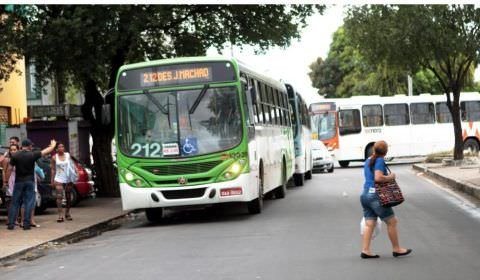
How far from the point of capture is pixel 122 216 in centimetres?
1827

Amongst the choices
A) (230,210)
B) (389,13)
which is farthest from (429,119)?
(230,210)

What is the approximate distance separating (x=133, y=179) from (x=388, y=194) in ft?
22.1

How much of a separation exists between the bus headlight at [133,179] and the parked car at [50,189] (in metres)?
3.20

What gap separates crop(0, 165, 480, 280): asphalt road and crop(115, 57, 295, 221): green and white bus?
27.6 inches

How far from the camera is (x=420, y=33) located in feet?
94.2

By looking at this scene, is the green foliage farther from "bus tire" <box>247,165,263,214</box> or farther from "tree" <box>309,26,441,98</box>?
"bus tire" <box>247,165,263,214</box>

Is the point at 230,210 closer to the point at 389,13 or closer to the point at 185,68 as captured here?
the point at 185,68

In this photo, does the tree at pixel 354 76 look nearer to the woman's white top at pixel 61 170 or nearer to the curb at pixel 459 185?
the curb at pixel 459 185

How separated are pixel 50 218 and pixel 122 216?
1683 mm

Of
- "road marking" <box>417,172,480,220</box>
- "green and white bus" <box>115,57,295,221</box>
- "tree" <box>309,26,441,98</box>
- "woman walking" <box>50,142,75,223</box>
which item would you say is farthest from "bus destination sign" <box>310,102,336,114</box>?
"woman walking" <box>50,142,75,223</box>

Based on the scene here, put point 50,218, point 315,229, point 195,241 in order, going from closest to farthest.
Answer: point 195,241
point 315,229
point 50,218

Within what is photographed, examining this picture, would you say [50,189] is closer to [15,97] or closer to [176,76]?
[176,76]

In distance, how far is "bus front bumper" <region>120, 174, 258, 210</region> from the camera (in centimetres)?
1477

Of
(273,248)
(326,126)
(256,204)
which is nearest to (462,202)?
(256,204)
